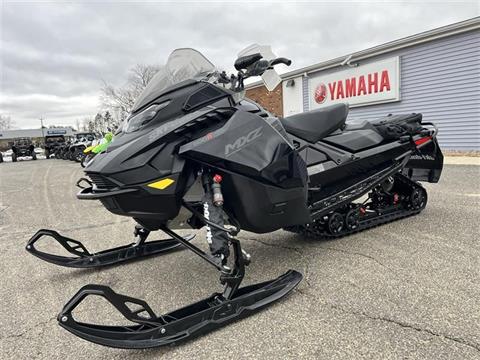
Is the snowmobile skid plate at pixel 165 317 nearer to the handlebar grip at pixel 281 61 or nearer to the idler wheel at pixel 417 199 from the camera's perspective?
the handlebar grip at pixel 281 61

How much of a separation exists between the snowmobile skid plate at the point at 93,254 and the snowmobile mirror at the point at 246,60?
2002 millimetres

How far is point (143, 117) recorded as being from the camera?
233 cm

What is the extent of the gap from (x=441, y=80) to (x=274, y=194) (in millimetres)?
10511

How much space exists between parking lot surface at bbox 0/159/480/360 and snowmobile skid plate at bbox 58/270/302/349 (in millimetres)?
71

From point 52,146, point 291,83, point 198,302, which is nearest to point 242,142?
point 198,302

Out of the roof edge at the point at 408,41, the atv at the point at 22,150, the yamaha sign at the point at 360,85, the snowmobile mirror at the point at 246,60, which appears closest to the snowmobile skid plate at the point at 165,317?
the snowmobile mirror at the point at 246,60

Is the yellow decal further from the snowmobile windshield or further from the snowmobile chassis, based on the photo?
the snowmobile windshield

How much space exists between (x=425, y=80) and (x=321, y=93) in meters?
4.21

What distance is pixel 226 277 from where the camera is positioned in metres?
2.27

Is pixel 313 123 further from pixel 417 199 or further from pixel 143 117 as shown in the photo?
pixel 417 199

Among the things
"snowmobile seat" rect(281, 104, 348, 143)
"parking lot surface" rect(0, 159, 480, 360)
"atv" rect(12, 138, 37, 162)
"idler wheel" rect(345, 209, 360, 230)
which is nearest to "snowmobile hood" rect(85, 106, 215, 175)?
"parking lot surface" rect(0, 159, 480, 360)

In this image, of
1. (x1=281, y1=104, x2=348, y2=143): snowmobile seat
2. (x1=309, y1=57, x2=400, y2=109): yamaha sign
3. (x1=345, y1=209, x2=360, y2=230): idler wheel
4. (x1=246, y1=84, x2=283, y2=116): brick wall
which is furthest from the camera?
(x1=246, y1=84, x2=283, y2=116): brick wall

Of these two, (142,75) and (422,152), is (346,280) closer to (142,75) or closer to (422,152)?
(422,152)

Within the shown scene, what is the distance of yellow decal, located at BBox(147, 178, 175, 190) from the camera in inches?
85.0
